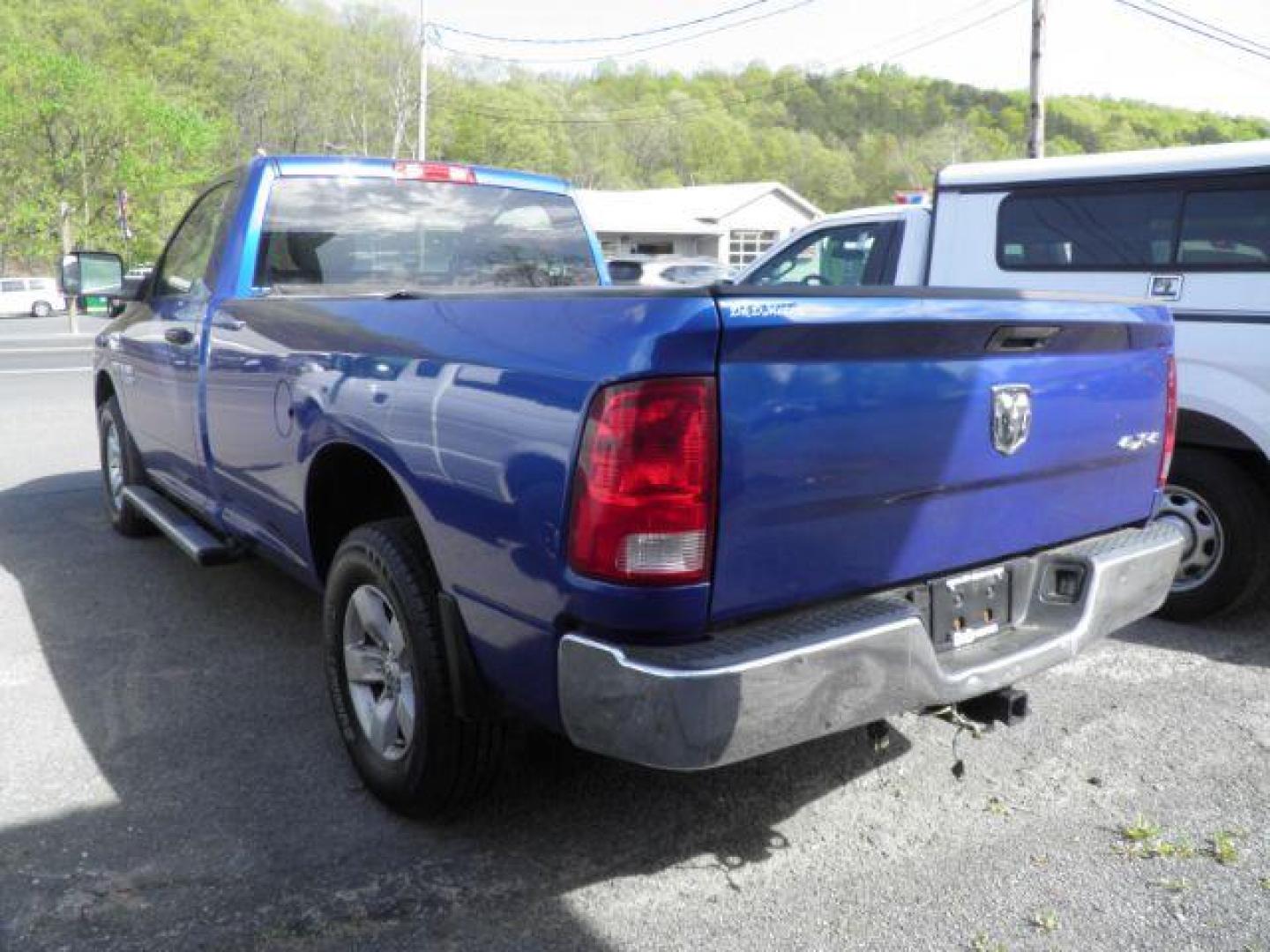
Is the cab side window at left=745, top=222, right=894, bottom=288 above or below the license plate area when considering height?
above

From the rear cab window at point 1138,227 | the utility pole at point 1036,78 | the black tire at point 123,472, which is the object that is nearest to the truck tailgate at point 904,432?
the rear cab window at point 1138,227

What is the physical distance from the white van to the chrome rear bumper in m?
2.04

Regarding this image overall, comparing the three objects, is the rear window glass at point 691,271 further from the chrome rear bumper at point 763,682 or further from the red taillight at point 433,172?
the chrome rear bumper at point 763,682

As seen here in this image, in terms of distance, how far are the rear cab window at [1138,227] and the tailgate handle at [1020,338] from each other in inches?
101

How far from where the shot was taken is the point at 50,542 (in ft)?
20.2

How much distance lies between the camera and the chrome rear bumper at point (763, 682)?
2189 mm

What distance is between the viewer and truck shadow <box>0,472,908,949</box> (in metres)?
2.62

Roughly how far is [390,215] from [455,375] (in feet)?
7.15

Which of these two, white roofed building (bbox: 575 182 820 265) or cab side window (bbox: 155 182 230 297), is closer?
cab side window (bbox: 155 182 230 297)

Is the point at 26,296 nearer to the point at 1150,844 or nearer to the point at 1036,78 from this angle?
the point at 1036,78

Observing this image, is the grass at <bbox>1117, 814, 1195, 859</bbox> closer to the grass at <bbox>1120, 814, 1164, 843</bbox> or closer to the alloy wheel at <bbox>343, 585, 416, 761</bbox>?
the grass at <bbox>1120, 814, 1164, 843</bbox>

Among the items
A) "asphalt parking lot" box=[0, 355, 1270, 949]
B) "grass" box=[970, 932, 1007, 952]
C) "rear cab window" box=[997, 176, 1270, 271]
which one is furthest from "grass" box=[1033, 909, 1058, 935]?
"rear cab window" box=[997, 176, 1270, 271]

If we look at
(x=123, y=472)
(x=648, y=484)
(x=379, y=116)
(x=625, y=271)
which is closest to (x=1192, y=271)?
(x=625, y=271)

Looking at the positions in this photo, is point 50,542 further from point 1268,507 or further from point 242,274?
point 1268,507
